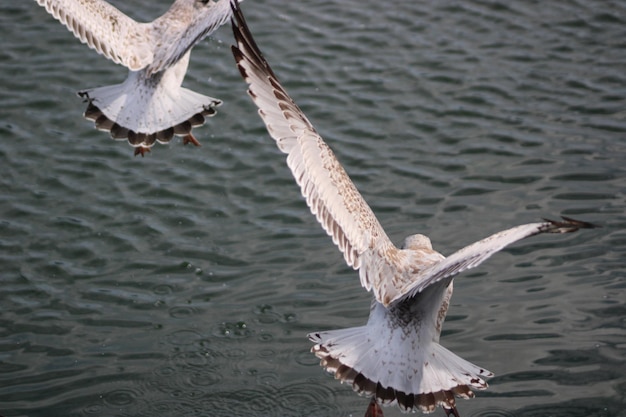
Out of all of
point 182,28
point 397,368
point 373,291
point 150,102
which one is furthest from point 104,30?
point 397,368

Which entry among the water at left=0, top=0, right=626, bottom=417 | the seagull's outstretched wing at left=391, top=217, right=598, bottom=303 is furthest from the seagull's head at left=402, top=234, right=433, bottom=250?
the seagull's outstretched wing at left=391, top=217, right=598, bottom=303

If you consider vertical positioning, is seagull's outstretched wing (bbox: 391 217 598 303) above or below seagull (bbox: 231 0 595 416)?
above

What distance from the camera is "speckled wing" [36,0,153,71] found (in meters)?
7.91

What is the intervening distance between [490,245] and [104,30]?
453 cm

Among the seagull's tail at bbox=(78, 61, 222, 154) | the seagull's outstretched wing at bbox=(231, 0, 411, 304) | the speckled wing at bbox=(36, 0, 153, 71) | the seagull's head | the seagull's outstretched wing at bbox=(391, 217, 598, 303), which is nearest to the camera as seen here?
the seagull's outstretched wing at bbox=(391, 217, 598, 303)

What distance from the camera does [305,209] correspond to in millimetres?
8734

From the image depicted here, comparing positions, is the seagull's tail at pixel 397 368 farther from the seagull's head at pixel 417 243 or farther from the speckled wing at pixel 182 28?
the speckled wing at pixel 182 28

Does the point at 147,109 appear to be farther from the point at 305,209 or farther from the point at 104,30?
the point at 305,209

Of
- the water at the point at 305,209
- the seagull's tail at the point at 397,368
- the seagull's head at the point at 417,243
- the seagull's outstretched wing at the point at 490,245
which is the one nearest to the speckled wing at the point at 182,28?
the water at the point at 305,209

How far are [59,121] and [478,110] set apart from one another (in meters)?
4.19

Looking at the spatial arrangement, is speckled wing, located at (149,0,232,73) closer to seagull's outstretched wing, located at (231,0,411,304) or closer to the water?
seagull's outstretched wing, located at (231,0,411,304)

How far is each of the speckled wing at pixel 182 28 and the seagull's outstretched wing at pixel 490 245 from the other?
8.41 feet

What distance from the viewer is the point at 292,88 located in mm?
10352

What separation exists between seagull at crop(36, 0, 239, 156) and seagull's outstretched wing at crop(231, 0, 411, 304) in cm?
161
